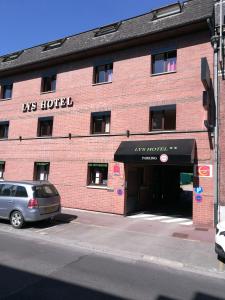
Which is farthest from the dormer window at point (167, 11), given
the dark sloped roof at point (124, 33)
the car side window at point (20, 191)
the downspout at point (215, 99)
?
the car side window at point (20, 191)

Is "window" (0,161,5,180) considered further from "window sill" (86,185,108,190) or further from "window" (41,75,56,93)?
"window sill" (86,185,108,190)

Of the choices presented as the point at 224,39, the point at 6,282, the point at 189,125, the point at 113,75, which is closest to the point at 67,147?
the point at 113,75

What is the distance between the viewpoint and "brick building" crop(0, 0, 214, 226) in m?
13.5

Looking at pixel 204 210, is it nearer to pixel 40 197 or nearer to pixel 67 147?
pixel 40 197

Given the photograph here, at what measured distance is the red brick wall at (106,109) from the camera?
537 inches

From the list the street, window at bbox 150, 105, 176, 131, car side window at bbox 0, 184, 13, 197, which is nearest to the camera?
the street

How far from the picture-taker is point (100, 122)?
16328mm

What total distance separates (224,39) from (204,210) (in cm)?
747

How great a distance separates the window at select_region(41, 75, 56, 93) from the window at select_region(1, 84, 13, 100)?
3063 millimetres

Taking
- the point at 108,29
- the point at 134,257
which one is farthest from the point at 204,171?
the point at 108,29

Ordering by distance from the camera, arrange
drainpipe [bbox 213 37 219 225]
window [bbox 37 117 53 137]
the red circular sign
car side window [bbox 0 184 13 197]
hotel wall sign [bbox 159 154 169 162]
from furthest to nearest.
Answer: window [bbox 37 117 53 137]
hotel wall sign [bbox 159 154 169 162]
the red circular sign
drainpipe [bbox 213 37 219 225]
car side window [bbox 0 184 13 197]

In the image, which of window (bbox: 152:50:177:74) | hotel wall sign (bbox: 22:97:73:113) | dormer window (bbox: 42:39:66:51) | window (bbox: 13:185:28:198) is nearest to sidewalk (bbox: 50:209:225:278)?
window (bbox: 13:185:28:198)

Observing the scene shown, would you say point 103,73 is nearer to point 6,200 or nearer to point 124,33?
point 124,33

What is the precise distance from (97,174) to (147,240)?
648 cm
